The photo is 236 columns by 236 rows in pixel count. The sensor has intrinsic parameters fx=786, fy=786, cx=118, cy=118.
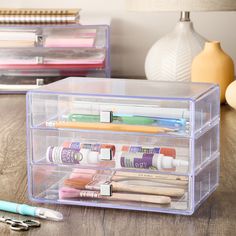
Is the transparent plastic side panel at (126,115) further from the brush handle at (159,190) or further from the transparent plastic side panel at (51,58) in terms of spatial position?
the transparent plastic side panel at (51,58)

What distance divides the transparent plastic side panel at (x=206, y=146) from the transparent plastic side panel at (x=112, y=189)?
42 millimetres

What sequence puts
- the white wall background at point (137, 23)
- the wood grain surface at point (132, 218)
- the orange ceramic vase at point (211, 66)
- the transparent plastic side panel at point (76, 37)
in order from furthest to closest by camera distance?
the white wall background at point (137, 23) < the transparent plastic side panel at point (76, 37) < the orange ceramic vase at point (211, 66) < the wood grain surface at point (132, 218)

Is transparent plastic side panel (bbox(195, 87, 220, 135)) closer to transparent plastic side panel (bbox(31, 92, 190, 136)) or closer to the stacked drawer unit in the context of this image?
transparent plastic side panel (bbox(31, 92, 190, 136))

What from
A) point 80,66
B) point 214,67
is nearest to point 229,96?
point 214,67

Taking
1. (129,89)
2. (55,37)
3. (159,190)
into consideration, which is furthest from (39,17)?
(159,190)

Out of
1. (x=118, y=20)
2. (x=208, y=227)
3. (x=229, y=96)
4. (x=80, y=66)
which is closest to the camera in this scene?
(x=208, y=227)

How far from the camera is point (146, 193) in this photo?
1168mm

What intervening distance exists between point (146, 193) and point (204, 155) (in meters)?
0.12

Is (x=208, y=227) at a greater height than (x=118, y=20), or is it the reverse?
(x=118, y=20)

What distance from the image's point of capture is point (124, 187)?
1.18 metres

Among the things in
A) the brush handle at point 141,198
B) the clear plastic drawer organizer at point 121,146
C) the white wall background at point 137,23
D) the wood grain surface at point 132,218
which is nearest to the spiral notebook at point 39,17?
the white wall background at point 137,23

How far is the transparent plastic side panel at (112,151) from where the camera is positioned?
3.77 ft

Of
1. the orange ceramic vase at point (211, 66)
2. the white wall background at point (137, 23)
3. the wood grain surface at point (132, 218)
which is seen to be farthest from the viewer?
the white wall background at point (137, 23)

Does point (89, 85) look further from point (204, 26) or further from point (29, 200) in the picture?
point (204, 26)
